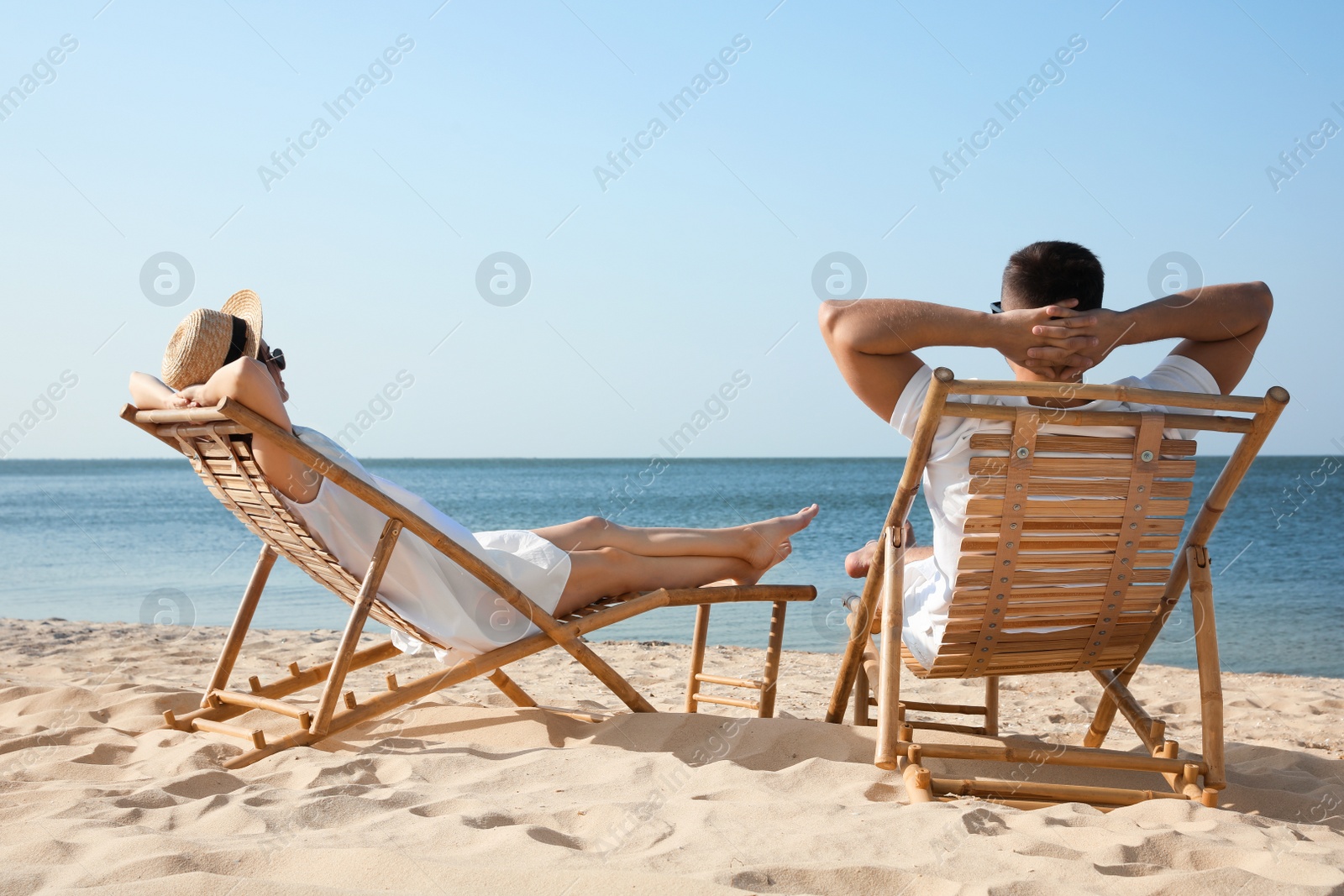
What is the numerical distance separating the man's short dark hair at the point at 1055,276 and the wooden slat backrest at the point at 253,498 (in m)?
2.20

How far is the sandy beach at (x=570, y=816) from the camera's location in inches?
70.7

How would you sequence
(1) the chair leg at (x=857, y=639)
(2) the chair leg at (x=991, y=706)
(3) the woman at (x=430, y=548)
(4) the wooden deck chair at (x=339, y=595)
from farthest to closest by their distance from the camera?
(2) the chair leg at (x=991, y=706) < (3) the woman at (x=430, y=548) < (4) the wooden deck chair at (x=339, y=595) < (1) the chair leg at (x=857, y=639)

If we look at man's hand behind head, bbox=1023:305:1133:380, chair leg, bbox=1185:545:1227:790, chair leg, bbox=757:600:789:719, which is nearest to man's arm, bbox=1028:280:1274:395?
man's hand behind head, bbox=1023:305:1133:380

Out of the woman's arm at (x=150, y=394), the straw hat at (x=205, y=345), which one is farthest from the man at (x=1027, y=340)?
the woman's arm at (x=150, y=394)

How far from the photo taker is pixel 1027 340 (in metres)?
2.40

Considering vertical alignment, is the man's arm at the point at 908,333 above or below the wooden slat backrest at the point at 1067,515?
above

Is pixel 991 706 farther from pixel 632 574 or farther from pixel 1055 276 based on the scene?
pixel 1055 276

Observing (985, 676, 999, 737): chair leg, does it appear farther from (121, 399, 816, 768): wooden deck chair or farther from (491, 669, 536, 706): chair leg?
(491, 669, 536, 706): chair leg

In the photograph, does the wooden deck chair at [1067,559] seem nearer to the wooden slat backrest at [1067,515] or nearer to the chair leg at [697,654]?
the wooden slat backrest at [1067,515]

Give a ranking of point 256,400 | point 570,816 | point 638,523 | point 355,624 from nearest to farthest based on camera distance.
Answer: point 570,816 → point 256,400 → point 355,624 → point 638,523

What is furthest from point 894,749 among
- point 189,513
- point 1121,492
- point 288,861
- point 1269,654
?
point 189,513

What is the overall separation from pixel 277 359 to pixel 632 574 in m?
1.47

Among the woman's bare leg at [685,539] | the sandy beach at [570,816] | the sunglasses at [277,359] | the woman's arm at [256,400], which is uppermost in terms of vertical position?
the sunglasses at [277,359]

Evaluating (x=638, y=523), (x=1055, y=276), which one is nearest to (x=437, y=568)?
(x=1055, y=276)
